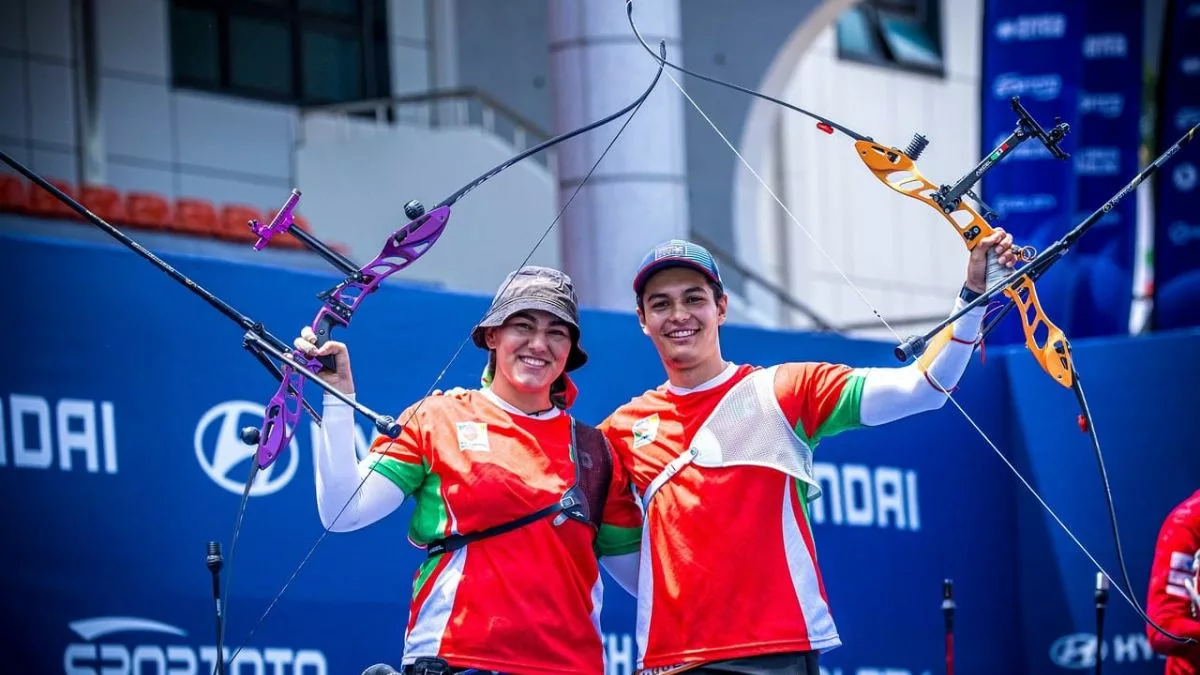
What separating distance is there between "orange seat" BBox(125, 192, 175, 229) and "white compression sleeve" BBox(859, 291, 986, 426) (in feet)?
28.9

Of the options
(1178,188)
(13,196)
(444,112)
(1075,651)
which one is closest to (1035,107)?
(1178,188)

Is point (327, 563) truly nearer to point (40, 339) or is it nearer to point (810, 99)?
point (40, 339)

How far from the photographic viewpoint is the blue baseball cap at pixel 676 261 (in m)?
4.34

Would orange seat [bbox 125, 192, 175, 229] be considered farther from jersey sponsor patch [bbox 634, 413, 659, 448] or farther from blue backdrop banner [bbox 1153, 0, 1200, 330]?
jersey sponsor patch [bbox 634, 413, 659, 448]

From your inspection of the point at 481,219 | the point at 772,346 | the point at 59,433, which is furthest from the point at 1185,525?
the point at 481,219

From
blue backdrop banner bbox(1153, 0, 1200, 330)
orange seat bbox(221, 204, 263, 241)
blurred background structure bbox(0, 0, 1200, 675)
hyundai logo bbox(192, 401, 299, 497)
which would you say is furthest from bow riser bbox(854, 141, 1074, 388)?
orange seat bbox(221, 204, 263, 241)

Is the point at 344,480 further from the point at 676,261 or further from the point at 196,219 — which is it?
the point at 196,219

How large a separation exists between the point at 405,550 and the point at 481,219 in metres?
7.30

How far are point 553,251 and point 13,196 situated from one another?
154 inches

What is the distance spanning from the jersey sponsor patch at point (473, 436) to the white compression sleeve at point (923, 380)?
850 millimetres

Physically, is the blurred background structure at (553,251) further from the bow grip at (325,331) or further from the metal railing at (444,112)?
the bow grip at (325,331)

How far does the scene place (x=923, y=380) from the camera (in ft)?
13.3

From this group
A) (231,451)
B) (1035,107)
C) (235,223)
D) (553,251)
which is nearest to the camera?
(231,451)

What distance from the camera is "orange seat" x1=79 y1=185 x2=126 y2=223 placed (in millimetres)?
12016
